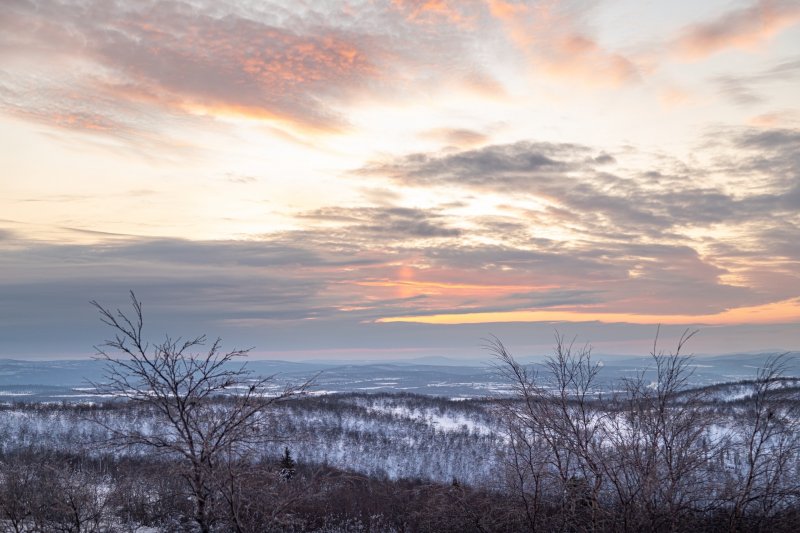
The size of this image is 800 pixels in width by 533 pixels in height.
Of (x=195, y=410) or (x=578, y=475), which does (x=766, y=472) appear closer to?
(x=578, y=475)

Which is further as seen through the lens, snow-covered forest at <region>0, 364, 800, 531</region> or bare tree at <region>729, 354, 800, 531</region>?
bare tree at <region>729, 354, 800, 531</region>

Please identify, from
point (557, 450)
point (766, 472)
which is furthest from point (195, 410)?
point (766, 472)

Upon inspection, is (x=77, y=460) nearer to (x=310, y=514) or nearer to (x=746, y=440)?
(x=310, y=514)

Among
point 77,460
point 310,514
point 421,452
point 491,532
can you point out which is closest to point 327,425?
point 421,452

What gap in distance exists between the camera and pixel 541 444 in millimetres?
13227

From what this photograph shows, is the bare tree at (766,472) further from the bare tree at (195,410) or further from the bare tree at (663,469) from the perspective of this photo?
the bare tree at (195,410)

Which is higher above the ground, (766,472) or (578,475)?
(766,472)

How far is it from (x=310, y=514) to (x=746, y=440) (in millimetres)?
56236

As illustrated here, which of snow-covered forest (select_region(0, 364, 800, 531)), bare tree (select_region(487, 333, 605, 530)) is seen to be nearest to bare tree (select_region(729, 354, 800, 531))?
snow-covered forest (select_region(0, 364, 800, 531))

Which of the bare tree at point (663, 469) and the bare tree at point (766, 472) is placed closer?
the bare tree at point (663, 469)

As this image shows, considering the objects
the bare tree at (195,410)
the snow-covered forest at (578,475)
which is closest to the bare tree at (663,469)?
the snow-covered forest at (578,475)

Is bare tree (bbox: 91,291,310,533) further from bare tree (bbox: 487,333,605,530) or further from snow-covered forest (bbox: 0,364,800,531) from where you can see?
bare tree (bbox: 487,333,605,530)

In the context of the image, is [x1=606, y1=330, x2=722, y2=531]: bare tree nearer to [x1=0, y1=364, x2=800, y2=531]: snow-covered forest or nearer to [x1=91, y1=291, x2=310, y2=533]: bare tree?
[x1=0, y1=364, x2=800, y2=531]: snow-covered forest

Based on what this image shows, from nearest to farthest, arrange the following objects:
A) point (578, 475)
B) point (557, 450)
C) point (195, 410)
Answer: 1. point (195, 410)
2. point (557, 450)
3. point (578, 475)
